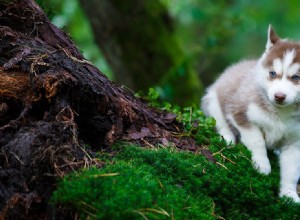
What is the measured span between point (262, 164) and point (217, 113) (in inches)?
44.5

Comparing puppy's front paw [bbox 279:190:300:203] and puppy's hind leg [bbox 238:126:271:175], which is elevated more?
puppy's hind leg [bbox 238:126:271:175]

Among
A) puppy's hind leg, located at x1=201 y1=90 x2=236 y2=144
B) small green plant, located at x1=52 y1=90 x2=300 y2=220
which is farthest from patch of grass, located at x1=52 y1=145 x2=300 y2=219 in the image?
puppy's hind leg, located at x1=201 y1=90 x2=236 y2=144

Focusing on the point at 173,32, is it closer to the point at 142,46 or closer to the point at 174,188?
the point at 142,46

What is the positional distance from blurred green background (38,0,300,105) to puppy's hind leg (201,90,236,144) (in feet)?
3.15

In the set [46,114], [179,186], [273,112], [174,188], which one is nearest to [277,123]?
[273,112]

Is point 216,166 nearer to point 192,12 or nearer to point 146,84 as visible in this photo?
point 146,84

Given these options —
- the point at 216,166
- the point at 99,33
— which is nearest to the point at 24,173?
the point at 216,166

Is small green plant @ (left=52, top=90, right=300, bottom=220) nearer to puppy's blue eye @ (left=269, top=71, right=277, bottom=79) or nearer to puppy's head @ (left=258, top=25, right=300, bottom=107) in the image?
puppy's head @ (left=258, top=25, right=300, bottom=107)

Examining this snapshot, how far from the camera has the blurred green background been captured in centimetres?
774

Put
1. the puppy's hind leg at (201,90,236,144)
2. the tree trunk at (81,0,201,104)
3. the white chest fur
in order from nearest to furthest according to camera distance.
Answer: the white chest fur < the puppy's hind leg at (201,90,236,144) < the tree trunk at (81,0,201,104)

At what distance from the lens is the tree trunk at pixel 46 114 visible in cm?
288

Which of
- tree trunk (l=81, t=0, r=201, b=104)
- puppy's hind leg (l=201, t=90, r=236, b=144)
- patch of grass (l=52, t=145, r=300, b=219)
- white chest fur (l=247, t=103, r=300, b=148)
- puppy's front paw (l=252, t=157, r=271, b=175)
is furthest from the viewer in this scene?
tree trunk (l=81, t=0, r=201, b=104)

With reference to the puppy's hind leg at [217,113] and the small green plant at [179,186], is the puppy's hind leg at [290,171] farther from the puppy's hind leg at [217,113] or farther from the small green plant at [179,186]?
the puppy's hind leg at [217,113]

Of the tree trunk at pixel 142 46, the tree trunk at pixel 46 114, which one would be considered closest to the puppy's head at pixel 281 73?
the tree trunk at pixel 46 114
